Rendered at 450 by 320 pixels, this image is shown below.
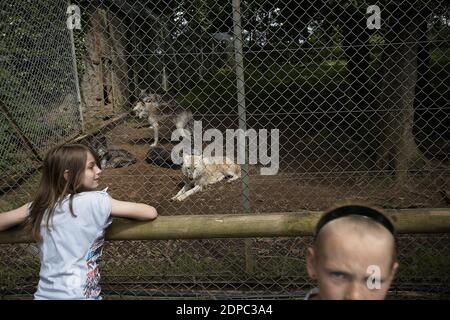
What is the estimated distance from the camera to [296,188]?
5.53 metres

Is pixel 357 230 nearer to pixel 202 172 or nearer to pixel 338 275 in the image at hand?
pixel 338 275

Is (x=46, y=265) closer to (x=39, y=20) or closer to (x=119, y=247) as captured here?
(x=119, y=247)

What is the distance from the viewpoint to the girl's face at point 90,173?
2215 millimetres

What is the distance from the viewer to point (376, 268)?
1.35m

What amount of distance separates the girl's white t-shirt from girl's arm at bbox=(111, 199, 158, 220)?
34 mm

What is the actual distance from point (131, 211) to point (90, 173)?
28 cm

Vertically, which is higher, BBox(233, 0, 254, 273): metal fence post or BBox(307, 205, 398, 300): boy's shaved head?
BBox(233, 0, 254, 273): metal fence post

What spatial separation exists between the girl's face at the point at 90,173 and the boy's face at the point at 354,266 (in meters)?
1.29

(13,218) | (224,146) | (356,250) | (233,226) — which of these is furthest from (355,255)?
(224,146)

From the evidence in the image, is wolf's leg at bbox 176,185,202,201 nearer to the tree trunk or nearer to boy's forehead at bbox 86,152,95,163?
the tree trunk

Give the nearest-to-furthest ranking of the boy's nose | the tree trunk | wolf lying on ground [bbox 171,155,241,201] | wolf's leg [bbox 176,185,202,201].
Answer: the boy's nose < the tree trunk < wolf's leg [bbox 176,185,202,201] < wolf lying on ground [bbox 171,155,241,201]

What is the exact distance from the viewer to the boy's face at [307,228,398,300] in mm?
1333

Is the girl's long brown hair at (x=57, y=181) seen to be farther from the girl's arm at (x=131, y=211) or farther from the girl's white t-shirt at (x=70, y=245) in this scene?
the girl's arm at (x=131, y=211)

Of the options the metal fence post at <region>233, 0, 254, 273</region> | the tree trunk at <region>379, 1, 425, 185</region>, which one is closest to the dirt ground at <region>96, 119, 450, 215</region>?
the tree trunk at <region>379, 1, 425, 185</region>
